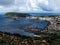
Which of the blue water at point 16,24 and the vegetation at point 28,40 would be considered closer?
the vegetation at point 28,40

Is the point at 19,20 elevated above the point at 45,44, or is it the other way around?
the point at 19,20

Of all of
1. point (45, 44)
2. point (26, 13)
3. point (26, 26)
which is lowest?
point (45, 44)

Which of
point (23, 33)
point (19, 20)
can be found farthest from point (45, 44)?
point (19, 20)

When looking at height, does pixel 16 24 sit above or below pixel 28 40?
above

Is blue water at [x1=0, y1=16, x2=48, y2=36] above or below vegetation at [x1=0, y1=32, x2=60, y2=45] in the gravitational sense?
above

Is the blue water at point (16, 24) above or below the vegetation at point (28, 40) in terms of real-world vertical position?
above

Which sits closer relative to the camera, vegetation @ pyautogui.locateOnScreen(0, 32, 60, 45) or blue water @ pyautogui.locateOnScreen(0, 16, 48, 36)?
vegetation @ pyautogui.locateOnScreen(0, 32, 60, 45)

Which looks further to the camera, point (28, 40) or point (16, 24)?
point (16, 24)

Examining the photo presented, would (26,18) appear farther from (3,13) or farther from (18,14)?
(3,13)
